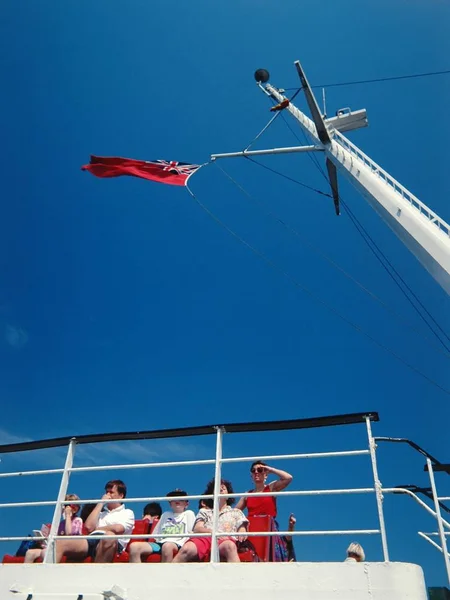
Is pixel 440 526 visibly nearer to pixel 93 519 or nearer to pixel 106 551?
pixel 106 551

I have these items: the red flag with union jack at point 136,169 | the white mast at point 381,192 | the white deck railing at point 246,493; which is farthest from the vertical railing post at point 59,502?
the red flag with union jack at point 136,169

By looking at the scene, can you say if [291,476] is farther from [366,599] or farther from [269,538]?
[366,599]

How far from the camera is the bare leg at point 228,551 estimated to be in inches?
190

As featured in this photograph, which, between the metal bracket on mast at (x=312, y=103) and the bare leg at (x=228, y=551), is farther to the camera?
the metal bracket on mast at (x=312, y=103)

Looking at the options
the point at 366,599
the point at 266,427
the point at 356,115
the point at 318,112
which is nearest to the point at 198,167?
the point at 318,112

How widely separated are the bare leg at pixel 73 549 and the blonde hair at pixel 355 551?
11.3ft

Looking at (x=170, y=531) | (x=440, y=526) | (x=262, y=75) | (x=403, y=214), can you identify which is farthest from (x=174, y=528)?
(x=262, y=75)

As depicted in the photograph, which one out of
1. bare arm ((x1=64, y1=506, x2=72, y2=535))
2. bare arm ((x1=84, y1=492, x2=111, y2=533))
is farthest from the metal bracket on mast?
bare arm ((x1=64, y1=506, x2=72, y2=535))

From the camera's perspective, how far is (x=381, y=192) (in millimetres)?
8914

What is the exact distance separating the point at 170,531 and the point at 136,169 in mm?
8733

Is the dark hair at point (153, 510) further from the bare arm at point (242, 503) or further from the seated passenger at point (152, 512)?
the bare arm at point (242, 503)

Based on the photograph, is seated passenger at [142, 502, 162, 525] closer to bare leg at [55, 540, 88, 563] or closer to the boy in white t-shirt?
the boy in white t-shirt

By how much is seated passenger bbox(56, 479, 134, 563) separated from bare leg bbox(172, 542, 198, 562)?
688mm

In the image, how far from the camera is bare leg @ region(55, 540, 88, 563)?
5.48 m
